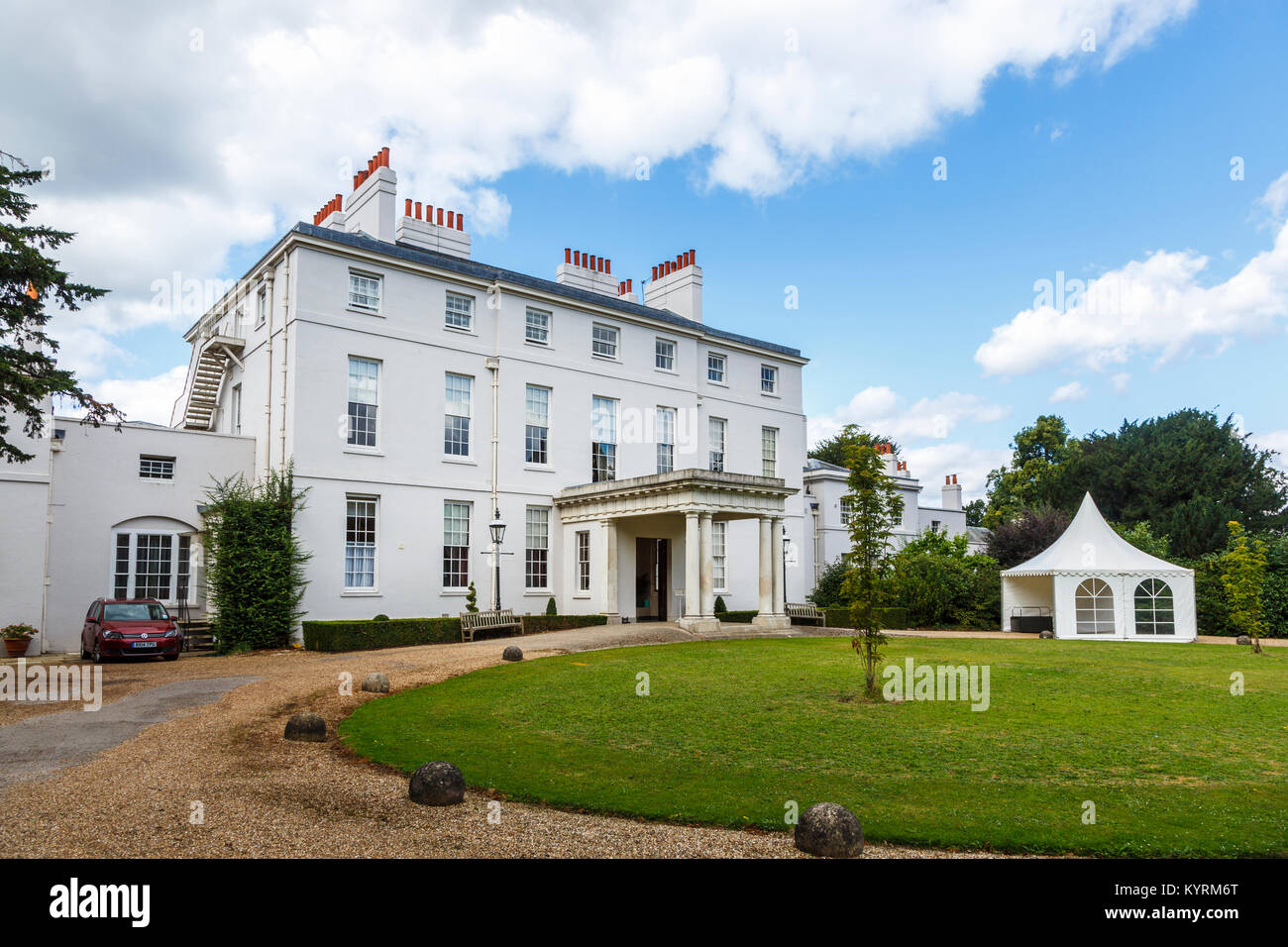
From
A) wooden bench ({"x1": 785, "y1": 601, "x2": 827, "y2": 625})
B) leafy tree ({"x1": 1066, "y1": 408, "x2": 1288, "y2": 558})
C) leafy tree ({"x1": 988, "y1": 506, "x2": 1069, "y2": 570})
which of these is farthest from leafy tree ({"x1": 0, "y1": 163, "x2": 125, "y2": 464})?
leafy tree ({"x1": 1066, "y1": 408, "x2": 1288, "y2": 558})

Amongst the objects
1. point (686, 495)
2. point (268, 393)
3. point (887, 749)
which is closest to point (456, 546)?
point (268, 393)

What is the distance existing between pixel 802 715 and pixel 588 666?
19.5 feet

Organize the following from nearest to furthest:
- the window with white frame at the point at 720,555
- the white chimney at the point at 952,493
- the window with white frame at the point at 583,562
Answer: the window with white frame at the point at 583,562 < the window with white frame at the point at 720,555 < the white chimney at the point at 952,493

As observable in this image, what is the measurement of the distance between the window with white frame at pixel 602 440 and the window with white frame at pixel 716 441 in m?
4.77

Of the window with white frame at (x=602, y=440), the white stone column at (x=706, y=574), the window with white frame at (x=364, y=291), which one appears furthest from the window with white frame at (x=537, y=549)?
the window with white frame at (x=364, y=291)

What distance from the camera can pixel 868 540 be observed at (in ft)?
44.1

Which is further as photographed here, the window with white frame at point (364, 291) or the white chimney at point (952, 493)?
the white chimney at point (952, 493)

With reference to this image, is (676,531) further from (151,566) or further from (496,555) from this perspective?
(151,566)

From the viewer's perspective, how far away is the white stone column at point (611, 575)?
27.2 metres

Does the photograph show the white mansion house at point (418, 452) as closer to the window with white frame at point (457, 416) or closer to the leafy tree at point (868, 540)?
the window with white frame at point (457, 416)

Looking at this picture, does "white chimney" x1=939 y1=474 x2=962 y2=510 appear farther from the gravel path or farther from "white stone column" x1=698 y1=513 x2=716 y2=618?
the gravel path

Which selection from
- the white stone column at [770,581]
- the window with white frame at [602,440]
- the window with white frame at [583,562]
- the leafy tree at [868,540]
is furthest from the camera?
the window with white frame at [602,440]

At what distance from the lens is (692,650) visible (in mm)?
19750

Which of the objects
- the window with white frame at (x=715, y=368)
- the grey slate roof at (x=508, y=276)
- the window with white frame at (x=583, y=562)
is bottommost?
the window with white frame at (x=583, y=562)
